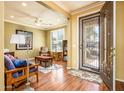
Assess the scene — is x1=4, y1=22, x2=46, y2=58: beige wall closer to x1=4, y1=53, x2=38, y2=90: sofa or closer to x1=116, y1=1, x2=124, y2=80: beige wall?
x1=4, y1=53, x2=38, y2=90: sofa

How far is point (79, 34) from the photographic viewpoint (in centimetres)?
441

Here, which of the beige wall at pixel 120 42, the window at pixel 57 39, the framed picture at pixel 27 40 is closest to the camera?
the beige wall at pixel 120 42

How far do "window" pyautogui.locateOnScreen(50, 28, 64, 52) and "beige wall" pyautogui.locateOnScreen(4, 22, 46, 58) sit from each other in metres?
0.96

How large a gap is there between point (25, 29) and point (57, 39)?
8.38 ft

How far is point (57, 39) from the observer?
26.0 feet

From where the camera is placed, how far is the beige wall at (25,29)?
18.9ft

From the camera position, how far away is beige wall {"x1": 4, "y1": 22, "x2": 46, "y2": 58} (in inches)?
226

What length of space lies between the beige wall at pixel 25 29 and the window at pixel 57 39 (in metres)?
0.96

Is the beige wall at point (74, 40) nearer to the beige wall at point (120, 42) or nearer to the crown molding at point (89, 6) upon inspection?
the crown molding at point (89, 6)

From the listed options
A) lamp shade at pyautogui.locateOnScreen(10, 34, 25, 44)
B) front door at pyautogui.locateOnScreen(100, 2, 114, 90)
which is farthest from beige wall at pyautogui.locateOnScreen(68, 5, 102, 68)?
lamp shade at pyautogui.locateOnScreen(10, 34, 25, 44)

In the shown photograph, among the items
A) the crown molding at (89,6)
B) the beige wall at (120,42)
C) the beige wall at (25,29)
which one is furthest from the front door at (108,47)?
the beige wall at (25,29)

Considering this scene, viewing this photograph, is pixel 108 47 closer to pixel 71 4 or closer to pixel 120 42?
pixel 120 42

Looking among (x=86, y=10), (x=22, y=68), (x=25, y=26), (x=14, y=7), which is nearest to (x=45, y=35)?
(x=25, y=26)

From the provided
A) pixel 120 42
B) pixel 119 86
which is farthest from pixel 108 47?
pixel 119 86
